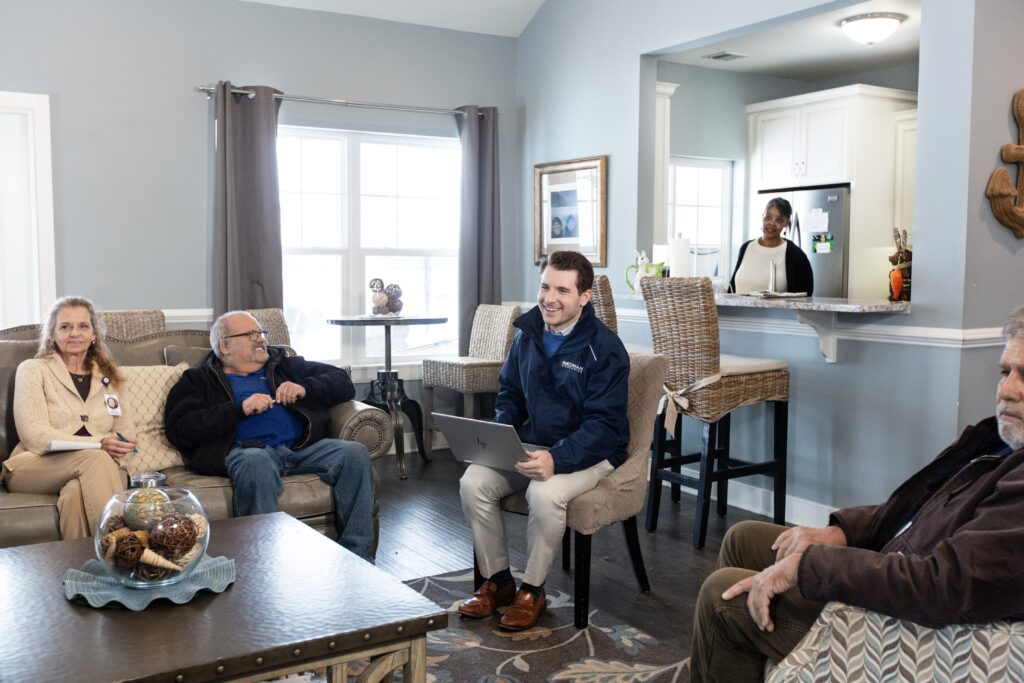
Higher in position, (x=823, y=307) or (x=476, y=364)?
(x=823, y=307)

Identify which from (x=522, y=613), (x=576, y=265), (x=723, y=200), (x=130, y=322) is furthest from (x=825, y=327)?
(x=723, y=200)

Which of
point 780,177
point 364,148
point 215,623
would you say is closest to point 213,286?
point 364,148

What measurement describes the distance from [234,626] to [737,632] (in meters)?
0.98

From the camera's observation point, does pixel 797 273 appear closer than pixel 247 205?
Yes

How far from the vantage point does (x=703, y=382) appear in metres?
3.90

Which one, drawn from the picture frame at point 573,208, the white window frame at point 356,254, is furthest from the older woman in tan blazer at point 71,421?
the picture frame at point 573,208

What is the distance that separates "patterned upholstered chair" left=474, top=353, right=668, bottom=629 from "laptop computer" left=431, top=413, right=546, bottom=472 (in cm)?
16

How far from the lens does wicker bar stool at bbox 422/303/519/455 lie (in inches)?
211

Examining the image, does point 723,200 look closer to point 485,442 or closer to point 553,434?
point 553,434

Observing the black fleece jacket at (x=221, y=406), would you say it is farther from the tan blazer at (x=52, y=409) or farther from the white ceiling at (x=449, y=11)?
the white ceiling at (x=449, y=11)

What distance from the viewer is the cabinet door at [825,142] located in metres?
6.40

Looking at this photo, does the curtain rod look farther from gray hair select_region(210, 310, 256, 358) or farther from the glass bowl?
the glass bowl

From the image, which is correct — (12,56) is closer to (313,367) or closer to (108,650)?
(313,367)

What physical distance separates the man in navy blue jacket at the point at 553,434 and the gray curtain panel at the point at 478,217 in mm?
2701
